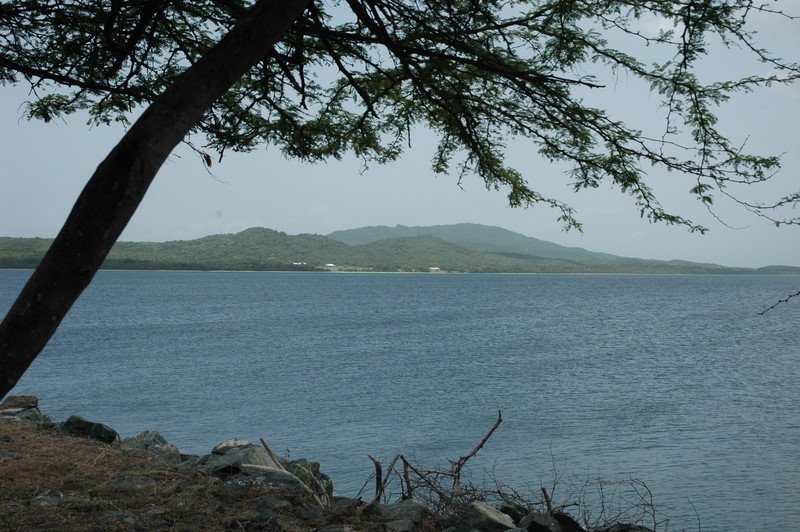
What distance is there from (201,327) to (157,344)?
1418cm

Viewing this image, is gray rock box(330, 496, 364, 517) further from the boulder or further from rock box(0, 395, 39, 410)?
rock box(0, 395, 39, 410)

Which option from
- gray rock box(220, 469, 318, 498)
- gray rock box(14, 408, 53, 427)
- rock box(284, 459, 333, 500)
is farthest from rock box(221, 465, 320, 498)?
→ gray rock box(14, 408, 53, 427)

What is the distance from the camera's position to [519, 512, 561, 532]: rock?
23.0ft

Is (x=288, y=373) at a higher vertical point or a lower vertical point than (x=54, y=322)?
lower

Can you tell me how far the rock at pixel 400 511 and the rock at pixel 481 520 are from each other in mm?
368

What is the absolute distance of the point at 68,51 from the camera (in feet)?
30.8

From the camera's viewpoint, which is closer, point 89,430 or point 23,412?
point 89,430

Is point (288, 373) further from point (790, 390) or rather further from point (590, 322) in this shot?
point (590, 322)

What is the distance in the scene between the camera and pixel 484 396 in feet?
101

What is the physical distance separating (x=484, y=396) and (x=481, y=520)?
24371mm

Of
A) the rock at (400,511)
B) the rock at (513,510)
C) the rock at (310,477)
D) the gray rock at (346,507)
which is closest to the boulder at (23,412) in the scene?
the rock at (310,477)

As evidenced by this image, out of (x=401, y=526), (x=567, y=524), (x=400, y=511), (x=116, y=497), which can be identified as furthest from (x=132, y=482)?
(x=567, y=524)

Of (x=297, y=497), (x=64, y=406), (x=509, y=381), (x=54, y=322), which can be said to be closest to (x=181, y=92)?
(x=54, y=322)

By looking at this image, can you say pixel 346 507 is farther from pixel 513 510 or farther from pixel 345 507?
pixel 513 510
